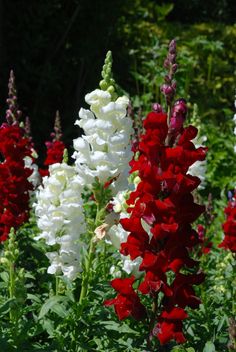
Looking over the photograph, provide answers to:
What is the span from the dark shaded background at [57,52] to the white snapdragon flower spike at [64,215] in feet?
18.1

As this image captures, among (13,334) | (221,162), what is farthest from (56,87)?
(13,334)

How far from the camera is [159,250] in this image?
9.18 feet

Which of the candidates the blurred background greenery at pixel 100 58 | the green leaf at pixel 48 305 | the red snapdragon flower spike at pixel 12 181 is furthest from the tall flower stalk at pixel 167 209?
the blurred background greenery at pixel 100 58

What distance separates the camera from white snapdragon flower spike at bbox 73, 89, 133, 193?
3.29 meters

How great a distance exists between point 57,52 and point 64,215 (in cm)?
661

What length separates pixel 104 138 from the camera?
334 cm

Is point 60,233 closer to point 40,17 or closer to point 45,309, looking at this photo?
point 45,309

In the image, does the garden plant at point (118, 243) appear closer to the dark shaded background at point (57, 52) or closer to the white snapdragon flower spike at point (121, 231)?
the white snapdragon flower spike at point (121, 231)

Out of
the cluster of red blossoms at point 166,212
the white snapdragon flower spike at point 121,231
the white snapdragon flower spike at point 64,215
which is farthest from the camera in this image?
the white snapdragon flower spike at point 64,215

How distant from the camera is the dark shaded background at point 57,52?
9.25 m

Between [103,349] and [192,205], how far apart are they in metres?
0.97

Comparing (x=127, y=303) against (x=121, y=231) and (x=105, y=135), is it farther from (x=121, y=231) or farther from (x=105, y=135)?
(x=105, y=135)

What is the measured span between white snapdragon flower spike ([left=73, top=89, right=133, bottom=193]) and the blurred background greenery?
4839 millimetres

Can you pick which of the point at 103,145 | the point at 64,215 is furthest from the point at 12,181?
the point at 103,145
